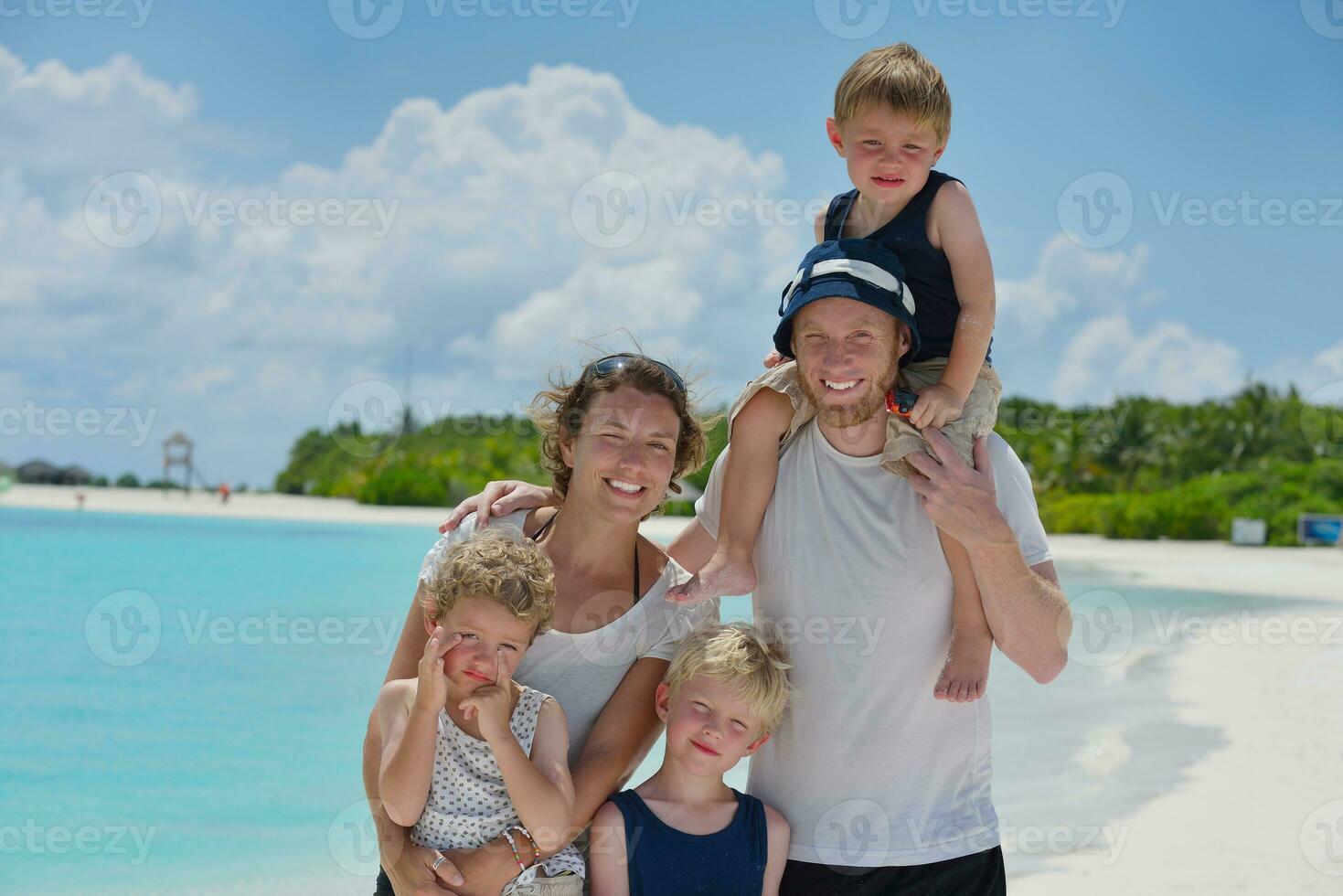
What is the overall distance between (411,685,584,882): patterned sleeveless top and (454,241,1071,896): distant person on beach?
609mm

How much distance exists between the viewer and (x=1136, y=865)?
6.76 meters

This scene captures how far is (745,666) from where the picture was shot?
2635mm

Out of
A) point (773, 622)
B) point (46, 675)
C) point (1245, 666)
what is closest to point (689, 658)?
point (773, 622)

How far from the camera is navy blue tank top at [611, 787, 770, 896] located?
103 inches

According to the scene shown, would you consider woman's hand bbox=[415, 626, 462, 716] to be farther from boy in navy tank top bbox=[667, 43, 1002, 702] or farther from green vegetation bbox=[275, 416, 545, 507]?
green vegetation bbox=[275, 416, 545, 507]

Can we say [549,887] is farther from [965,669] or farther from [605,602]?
[965,669]

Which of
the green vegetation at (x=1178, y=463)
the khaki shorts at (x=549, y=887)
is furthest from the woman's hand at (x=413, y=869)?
the green vegetation at (x=1178, y=463)

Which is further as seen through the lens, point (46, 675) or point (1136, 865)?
point (46, 675)

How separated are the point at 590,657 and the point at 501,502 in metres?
0.52

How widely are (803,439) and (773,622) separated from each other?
0.47 m

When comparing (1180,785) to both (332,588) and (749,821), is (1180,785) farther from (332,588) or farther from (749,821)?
(332,588)

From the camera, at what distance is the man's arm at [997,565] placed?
259cm

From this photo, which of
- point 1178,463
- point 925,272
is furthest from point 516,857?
point 1178,463

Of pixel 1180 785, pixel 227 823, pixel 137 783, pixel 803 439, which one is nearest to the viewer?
pixel 803 439
